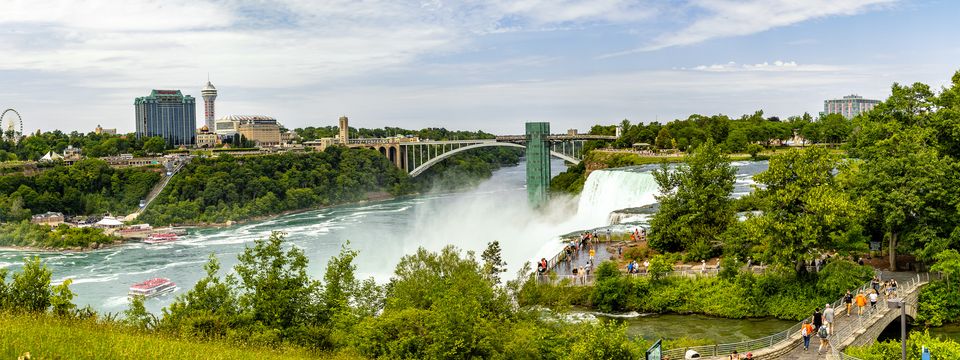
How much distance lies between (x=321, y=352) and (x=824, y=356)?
6.46 m

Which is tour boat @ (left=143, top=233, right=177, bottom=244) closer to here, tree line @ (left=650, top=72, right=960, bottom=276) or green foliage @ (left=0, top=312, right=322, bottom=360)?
tree line @ (left=650, top=72, right=960, bottom=276)

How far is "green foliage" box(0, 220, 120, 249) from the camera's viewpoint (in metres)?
34.8

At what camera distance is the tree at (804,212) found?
14.5 m

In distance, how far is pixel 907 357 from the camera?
9.57 meters

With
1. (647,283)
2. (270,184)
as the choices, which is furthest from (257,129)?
(647,283)

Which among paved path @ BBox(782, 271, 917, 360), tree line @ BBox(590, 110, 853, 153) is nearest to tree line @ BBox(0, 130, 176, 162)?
tree line @ BBox(590, 110, 853, 153)

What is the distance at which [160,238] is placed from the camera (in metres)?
37.0

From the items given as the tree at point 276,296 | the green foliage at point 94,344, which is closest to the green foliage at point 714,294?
the tree at point 276,296

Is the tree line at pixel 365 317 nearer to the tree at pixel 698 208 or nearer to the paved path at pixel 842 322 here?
the paved path at pixel 842 322

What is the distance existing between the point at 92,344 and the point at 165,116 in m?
102

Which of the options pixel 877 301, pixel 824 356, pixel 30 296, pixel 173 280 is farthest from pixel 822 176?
pixel 173 280

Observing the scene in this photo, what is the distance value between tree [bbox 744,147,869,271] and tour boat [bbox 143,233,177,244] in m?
28.4

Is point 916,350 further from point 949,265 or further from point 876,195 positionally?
point 876,195

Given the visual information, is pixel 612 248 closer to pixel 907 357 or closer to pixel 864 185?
pixel 864 185
